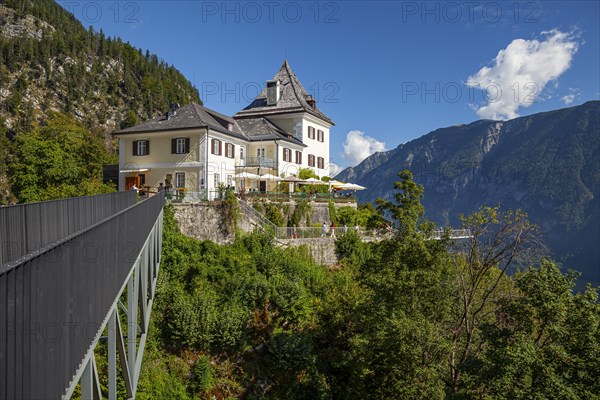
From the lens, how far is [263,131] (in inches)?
1634

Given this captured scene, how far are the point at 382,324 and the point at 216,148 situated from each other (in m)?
21.4

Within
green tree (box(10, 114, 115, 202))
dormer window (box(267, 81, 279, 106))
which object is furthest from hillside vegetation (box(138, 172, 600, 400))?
dormer window (box(267, 81, 279, 106))

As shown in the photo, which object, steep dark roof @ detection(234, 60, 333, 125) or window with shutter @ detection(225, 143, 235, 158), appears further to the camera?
steep dark roof @ detection(234, 60, 333, 125)

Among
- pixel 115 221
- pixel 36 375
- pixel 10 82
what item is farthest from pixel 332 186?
pixel 10 82

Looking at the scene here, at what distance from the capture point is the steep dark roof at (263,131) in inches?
1578

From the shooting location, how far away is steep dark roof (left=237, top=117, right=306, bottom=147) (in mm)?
40094

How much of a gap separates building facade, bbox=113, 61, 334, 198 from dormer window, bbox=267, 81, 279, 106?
13 centimetres

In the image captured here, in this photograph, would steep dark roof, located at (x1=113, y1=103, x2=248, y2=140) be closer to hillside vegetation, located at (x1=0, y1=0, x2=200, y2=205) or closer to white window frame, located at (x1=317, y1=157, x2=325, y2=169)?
white window frame, located at (x1=317, y1=157, x2=325, y2=169)

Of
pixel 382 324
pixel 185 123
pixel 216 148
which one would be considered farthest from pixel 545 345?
pixel 185 123

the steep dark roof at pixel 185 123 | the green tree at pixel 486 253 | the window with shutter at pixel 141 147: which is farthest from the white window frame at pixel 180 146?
the green tree at pixel 486 253

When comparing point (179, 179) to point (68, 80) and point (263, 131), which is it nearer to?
point (263, 131)

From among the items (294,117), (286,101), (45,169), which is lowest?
(45,169)

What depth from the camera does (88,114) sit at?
107875mm

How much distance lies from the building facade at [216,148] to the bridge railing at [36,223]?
22.5 meters
